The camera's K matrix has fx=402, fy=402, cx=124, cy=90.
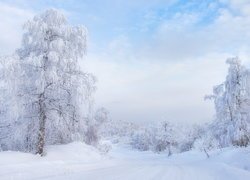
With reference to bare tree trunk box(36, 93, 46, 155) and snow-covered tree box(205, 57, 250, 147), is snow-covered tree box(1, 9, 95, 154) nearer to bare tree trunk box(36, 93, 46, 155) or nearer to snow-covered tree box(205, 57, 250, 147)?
bare tree trunk box(36, 93, 46, 155)

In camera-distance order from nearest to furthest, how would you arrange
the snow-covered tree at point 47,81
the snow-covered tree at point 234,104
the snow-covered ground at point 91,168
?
1. the snow-covered ground at point 91,168
2. the snow-covered tree at point 47,81
3. the snow-covered tree at point 234,104

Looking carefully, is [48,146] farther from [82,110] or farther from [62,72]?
[62,72]

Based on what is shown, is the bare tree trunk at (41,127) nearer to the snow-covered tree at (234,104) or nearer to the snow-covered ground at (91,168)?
the snow-covered ground at (91,168)

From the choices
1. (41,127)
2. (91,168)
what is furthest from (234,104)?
(91,168)

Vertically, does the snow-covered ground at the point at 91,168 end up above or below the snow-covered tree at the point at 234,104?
below

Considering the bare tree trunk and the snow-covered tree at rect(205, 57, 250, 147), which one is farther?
the snow-covered tree at rect(205, 57, 250, 147)

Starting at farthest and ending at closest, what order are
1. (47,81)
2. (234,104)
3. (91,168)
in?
1. (234,104)
2. (47,81)
3. (91,168)

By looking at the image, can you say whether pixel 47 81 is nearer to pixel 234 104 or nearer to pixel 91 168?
pixel 91 168

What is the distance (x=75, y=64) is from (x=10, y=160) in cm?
859

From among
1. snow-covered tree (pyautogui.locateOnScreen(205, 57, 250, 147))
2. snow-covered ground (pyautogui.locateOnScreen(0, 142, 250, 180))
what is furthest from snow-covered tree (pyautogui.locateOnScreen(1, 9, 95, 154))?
snow-covered tree (pyautogui.locateOnScreen(205, 57, 250, 147))

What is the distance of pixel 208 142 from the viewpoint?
210 ft

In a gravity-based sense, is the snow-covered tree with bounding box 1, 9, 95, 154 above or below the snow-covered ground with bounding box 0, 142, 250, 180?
above

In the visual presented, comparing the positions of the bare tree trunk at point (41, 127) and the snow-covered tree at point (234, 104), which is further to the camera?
the snow-covered tree at point (234, 104)

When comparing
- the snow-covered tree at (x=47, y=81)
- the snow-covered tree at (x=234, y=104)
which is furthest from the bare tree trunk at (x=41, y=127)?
the snow-covered tree at (x=234, y=104)
